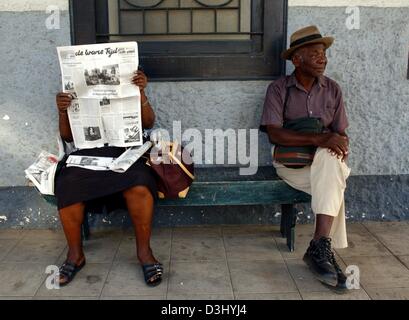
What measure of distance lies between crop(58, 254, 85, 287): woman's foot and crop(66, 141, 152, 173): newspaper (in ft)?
1.94

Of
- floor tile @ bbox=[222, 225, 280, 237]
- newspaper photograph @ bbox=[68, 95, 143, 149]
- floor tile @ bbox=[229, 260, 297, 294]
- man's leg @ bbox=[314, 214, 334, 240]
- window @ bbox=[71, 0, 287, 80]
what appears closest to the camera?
floor tile @ bbox=[229, 260, 297, 294]

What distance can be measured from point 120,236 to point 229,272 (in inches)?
40.2

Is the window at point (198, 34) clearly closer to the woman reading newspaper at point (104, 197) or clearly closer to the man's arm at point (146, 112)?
the man's arm at point (146, 112)

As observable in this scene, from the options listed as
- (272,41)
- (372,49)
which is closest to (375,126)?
(372,49)

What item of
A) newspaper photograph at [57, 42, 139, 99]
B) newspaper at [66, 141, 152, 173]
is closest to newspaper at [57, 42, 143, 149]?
newspaper photograph at [57, 42, 139, 99]

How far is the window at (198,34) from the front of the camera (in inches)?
145

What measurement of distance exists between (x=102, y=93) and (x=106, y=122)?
0.20 m

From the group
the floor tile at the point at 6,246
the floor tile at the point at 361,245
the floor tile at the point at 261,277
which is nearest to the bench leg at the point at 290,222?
the floor tile at the point at 261,277

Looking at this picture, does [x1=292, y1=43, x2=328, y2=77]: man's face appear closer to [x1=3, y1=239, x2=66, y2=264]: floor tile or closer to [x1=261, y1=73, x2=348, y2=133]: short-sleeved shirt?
[x1=261, y1=73, x2=348, y2=133]: short-sleeved shirt

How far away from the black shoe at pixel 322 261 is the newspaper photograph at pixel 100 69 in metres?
1.50

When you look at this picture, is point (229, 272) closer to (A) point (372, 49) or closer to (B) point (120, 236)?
(B) point (120, 236)

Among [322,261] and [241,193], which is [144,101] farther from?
[322,261]

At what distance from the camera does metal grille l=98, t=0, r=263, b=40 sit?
146 inches

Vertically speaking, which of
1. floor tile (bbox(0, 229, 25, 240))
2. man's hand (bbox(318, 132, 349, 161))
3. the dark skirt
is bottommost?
floor tile (bbox(0, 229, 25, 240))
